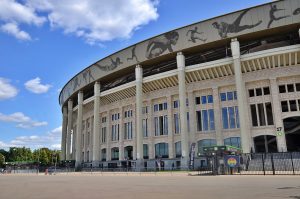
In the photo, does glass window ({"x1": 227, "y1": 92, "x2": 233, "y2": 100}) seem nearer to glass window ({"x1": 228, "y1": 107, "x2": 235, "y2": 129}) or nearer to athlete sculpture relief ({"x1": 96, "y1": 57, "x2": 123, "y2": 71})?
glass window ({"x1": 228, "y1": 107, "x2": 235, "y2": 129})

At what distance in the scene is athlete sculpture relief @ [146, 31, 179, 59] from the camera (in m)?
44.1

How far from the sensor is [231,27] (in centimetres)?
3991

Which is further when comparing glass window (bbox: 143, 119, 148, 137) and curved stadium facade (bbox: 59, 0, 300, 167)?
glass window (bbox: 143, 119, 148, 137)

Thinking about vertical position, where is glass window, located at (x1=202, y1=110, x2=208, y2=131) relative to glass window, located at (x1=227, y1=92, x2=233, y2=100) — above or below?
below

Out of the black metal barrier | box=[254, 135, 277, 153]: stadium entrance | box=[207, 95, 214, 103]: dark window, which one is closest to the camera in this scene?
the black metal barrier

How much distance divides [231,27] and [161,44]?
1141cm

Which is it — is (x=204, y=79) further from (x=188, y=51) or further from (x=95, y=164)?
(x=95, y=164)

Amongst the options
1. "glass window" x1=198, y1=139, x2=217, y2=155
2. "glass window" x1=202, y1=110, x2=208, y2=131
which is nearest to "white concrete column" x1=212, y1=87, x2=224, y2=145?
"glass window" x1=198, y1=139, x2=217, y2=155

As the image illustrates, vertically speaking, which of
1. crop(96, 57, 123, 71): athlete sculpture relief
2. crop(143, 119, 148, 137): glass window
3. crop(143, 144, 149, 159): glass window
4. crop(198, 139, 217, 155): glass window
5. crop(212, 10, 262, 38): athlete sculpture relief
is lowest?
crop(143, 144, 149, 159): glass window

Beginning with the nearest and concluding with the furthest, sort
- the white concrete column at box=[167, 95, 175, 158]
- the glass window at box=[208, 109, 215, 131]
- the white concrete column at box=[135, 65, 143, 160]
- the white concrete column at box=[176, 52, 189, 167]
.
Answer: the white concrete column at box=[176, 52, 189, 167] → the glass window at box=[208, 109, 215, 131] → the white concrete column at box=[135, 65, 143, 160] → the white concrete column at box=[167, 95, 175, 158]

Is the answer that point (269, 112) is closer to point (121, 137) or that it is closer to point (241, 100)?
point (241, 100)

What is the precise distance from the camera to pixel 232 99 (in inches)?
1693

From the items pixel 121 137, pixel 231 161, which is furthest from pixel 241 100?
pixel 121 137

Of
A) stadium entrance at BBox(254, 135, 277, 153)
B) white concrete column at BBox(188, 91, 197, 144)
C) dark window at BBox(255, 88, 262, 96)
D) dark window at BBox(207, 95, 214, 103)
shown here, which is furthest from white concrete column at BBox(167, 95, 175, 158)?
dark window at BBox(255, 88, 262, 96)
